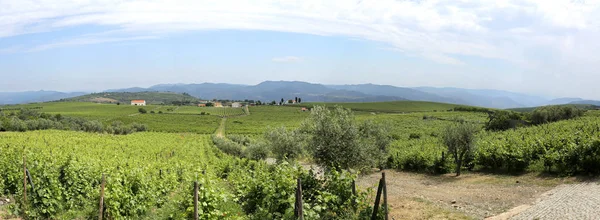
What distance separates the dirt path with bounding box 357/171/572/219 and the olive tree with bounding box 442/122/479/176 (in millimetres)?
1913

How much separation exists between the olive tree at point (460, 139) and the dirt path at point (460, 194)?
6.28 feet

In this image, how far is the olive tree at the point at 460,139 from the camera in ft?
86.6

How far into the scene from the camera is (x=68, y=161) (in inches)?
601

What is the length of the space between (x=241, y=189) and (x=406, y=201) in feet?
32.6

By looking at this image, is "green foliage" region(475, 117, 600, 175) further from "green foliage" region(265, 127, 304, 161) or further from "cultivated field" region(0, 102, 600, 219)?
"green foliage" region(265, 127, 304, 161)

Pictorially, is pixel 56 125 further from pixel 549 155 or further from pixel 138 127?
pixel 549 155

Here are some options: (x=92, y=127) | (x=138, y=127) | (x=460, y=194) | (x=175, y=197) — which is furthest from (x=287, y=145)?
(x=138, y=127)

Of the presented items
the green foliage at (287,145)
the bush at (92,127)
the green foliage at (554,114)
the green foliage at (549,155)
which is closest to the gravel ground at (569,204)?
the green foliage at (549,155)

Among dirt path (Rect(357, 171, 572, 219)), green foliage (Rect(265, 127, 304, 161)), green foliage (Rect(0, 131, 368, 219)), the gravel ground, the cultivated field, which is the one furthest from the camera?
green foliage (Rect(265, 127, 304, 161))

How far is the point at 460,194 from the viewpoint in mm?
20531

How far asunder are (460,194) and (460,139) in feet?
23.3

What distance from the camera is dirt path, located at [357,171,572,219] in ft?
52.9

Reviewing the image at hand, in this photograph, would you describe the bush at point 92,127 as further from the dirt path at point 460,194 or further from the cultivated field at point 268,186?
the dirt path at point 460,194

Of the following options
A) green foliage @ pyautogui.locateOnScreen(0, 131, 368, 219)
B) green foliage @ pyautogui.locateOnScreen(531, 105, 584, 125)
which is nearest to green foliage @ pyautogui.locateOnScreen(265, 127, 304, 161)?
green foliage @ pyautogui.locateOnScreen(0, 131, 368, 219)
